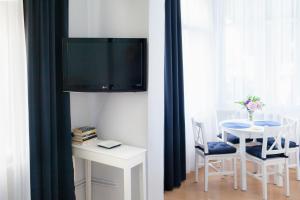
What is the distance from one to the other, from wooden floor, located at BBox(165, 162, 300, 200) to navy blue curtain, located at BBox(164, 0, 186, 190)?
0.15 metres

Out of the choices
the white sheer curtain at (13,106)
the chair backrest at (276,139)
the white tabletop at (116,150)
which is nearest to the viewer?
the white sheer curtain at (13,106)

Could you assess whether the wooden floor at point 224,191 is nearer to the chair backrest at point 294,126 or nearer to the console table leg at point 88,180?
the chair backrest at point 294,126

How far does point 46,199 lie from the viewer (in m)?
2.43

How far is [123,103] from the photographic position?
283 centimetres

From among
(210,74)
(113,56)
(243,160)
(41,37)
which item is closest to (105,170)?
(113,56)

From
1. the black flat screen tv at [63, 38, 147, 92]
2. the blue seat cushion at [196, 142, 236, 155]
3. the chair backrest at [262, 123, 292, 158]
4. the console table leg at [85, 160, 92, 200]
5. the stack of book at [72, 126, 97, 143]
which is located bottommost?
the console table leg at [85, 160, 92, 200]

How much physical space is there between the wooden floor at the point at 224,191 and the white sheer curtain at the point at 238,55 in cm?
59

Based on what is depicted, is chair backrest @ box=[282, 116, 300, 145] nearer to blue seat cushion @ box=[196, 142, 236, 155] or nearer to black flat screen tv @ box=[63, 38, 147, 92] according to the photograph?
blue seat cushion @ box=[196, 142, 236, 155]

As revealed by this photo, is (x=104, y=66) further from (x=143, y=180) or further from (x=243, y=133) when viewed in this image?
(x=243, y=133)

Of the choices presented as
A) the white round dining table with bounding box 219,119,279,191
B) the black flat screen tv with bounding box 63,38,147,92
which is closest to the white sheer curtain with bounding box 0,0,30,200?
the black flat screen tv with bounding box 63,38,147,92

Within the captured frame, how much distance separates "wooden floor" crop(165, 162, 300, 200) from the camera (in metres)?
3.49

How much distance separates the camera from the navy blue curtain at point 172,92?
11.8ft

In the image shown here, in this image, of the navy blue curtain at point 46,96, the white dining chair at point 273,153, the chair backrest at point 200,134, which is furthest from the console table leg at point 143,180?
the white dining chair at point 273,153

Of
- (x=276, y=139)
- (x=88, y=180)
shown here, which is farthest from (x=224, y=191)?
(x=88, y=180)
